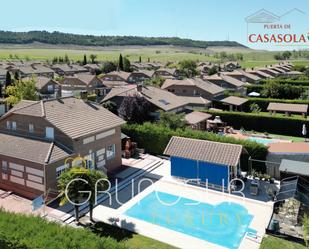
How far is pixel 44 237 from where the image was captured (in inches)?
535

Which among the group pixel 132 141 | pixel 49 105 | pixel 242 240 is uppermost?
pixel 49 105

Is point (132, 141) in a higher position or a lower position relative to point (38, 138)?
lower

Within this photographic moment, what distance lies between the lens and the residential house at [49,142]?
23594 mm

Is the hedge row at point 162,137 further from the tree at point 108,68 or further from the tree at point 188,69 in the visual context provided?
the tree at point 108,68

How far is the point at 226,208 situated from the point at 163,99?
81.5 ft

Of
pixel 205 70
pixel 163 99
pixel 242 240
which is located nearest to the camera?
pixel 242 240

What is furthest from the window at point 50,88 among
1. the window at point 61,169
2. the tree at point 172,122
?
the window at point 61,169

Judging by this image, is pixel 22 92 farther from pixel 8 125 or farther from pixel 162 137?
pixel 162 137

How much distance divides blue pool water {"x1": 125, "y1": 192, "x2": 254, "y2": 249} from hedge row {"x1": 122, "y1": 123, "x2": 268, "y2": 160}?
717cm

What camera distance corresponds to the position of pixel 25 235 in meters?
13.8

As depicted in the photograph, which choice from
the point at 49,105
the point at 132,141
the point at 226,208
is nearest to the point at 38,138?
the point at 49,105

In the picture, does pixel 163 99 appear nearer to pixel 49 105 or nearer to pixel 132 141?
pixel 132 141

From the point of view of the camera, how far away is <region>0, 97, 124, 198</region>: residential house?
23594 mm

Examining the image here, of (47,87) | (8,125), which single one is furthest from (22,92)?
(47,87)
